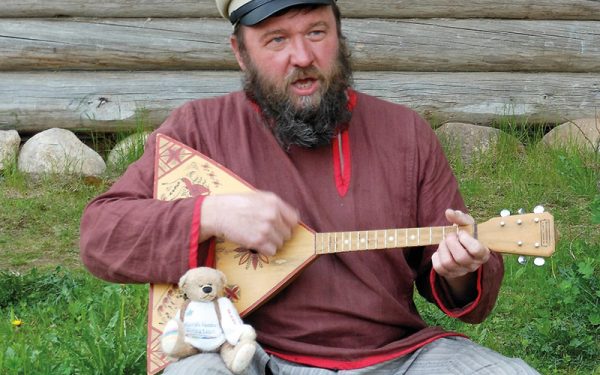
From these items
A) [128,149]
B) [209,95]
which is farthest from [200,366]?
[209,95]

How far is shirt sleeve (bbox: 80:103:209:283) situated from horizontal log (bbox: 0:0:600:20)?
11.6 feet

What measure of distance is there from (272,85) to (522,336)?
5.42 feet

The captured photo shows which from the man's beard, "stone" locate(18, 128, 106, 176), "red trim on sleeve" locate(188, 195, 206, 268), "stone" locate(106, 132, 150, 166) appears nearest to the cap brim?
the man's beard

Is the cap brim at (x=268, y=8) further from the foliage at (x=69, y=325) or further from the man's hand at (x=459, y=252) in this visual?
the foliage at (x=69, y=325)

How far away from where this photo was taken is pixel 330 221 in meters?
2.86

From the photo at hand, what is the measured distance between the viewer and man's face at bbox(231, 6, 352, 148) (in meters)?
2.91

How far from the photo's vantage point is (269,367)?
109 inches

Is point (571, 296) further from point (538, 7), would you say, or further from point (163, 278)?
point (538, 7)

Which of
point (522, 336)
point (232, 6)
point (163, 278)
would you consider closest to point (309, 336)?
point (163, 278)

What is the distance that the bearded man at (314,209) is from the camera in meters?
2.72

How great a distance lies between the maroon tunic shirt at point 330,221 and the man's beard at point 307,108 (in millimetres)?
41

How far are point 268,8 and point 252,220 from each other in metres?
0.62

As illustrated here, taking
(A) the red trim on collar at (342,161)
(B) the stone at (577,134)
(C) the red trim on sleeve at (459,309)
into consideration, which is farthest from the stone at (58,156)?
(C) the red trim on sleeve at (459,309)

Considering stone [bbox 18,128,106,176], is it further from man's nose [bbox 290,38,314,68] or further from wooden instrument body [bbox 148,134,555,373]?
man's nose [bbox 290,38,314,68]
